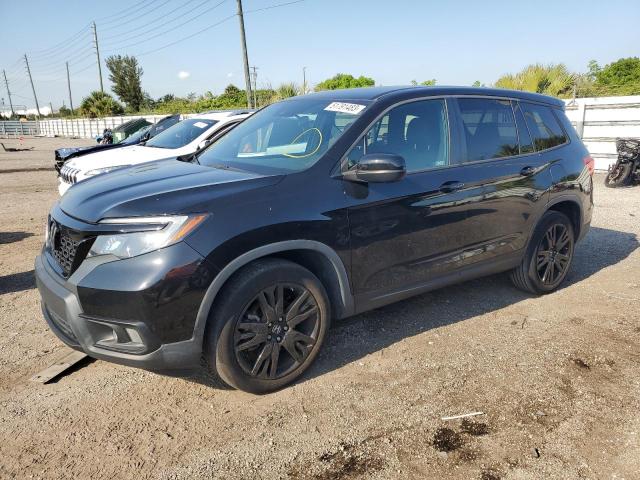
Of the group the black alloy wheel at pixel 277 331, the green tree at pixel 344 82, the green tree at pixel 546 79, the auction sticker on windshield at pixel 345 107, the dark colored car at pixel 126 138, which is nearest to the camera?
the black alloy wheel at pixel 277 331

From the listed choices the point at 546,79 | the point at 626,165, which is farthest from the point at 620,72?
the point at 626,165

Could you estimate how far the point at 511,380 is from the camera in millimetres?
3135

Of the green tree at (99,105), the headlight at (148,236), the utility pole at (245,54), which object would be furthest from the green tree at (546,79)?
the green tree at (99,105)

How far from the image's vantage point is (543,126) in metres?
4.38

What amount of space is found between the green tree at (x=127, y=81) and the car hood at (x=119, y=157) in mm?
52576

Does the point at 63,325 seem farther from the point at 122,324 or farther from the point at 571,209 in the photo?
the point at 571,209

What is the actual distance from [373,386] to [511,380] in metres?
0.91

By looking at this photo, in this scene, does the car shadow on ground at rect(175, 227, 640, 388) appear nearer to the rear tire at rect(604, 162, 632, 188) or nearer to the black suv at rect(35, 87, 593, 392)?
the black suv at rect(35, 87, 593, 392)

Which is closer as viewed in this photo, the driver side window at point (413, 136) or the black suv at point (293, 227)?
the black suv at point (293, 227)

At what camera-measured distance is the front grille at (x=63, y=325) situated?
270 cm

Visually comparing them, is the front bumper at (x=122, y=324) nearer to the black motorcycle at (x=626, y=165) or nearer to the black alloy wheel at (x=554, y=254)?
the black alloy wheel at (x=554, y=254)

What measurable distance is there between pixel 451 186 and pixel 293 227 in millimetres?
1350

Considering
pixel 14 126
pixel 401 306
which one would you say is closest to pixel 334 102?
pixel 401 306

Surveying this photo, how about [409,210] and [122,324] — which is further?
[409,210]
